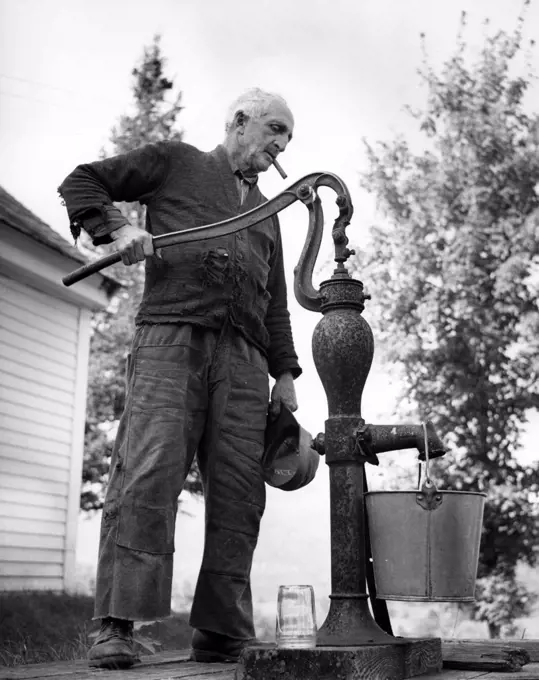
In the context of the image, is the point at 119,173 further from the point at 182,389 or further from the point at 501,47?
the point at 501,47

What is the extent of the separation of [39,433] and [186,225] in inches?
252

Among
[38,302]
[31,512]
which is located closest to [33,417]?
[31,512]

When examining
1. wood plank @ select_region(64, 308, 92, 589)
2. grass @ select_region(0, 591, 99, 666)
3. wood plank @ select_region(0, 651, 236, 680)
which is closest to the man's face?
wood plank @ select_region(0, 651, 236, 680)

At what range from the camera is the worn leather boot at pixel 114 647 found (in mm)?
2316

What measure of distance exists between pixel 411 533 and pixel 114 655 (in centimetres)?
95

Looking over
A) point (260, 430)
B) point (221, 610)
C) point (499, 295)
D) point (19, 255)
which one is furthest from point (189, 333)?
point (499, 295)

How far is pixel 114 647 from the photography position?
2.33 m

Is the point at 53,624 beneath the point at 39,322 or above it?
beneath

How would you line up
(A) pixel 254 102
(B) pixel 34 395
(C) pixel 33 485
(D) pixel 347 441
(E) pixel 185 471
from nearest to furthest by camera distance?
(D) pixel 347 441, (E) pixel 185 471, (A) pixel 254 102, (C) pixel 33 485, (B) pixel 34 395

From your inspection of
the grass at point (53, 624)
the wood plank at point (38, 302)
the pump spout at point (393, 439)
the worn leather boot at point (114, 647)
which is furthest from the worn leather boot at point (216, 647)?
the wood plank at point (38, 302)

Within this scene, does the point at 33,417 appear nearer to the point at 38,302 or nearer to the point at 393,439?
the point at 38,302

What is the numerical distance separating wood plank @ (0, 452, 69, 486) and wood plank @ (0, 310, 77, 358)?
1.16m

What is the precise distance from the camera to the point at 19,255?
8.03 m

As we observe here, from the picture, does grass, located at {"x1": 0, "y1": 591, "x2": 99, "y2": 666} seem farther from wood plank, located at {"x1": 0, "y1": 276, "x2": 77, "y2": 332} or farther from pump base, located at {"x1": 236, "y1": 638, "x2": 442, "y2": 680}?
pump base, located at {"x1": 236, "y1": 638, "x2": 442, "y2": 680}
